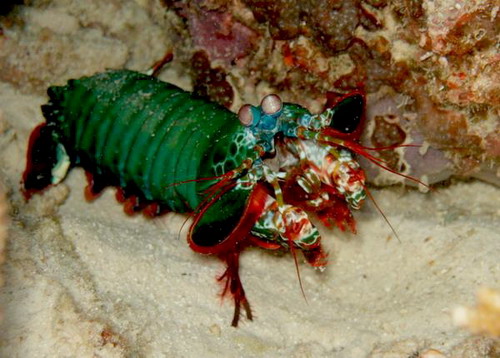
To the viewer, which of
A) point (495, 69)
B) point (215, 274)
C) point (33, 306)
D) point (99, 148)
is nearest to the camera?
point (33, 306)

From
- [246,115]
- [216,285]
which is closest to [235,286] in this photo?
[216,285]

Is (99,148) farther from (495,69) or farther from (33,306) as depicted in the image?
(495,69)

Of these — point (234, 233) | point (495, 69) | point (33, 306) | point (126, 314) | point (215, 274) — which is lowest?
point (215, 274)

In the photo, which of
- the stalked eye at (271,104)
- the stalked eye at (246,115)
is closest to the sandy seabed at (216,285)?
the stalked eye at (246,115)

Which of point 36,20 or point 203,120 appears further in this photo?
point 36,20

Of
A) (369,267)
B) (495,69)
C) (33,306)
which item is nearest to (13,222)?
(33,306)

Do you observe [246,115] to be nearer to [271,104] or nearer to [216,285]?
[271,104]
